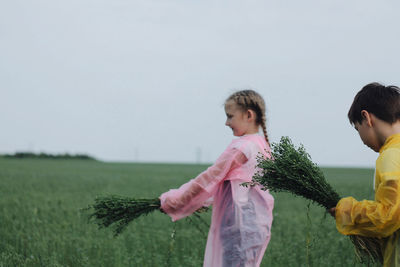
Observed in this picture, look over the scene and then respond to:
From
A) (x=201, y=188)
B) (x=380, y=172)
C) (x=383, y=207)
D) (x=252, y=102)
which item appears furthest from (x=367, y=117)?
(x=201, y=188)

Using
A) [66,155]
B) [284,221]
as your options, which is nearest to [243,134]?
[284,221]

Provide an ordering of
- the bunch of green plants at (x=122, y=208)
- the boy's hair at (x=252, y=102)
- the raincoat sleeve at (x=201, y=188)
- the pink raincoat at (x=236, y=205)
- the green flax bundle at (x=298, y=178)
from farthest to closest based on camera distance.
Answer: the bunch of green plants at (x=122, y=208) → the boy's hair at (x=252, y=102) → the raincoat sleeve at (x=201, y=188) → the pink raincoat at (x=236, y=205) → the green flax bundle at (x=298, y=178)

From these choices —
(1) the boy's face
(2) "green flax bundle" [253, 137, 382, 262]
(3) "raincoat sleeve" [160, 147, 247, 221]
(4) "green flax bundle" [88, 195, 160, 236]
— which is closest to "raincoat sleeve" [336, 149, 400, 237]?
(1) the boy's face

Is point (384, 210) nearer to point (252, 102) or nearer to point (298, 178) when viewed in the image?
point (298, 178)

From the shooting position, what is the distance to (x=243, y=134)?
3104 millimetres

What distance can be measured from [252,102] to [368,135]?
3.23 feet

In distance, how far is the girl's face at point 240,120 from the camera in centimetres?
309

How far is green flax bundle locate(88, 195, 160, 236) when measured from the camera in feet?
11.0

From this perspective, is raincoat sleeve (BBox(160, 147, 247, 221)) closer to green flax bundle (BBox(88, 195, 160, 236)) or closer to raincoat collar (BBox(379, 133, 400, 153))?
green flax bundle (BBox(88, 195, 160, 236))

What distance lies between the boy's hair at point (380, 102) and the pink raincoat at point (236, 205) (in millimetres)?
762

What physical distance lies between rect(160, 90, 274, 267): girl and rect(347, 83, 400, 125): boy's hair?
35.2 inches

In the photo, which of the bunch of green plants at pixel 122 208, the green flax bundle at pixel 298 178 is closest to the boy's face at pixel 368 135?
the green flax bundle at pixel 298 178

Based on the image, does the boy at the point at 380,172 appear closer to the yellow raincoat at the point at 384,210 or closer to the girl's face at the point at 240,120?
the yellow raincoat at the point at 384,210

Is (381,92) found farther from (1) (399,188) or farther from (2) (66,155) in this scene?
(2) (66,155)
